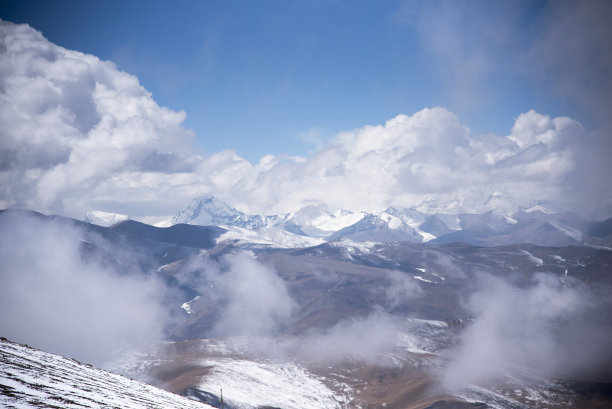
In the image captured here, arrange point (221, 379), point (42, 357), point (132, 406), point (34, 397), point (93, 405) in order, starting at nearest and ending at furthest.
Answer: point (34, 397), point (93, 405), point (132, 406), point (42, 357), point (221, 379)

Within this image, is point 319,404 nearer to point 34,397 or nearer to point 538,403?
point 538,403

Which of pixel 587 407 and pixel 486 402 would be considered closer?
pixel 486 402

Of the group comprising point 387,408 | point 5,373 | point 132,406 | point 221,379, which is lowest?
point 387,408

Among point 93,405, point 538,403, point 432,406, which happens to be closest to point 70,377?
point 93,405

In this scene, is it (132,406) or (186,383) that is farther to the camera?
(186,383)

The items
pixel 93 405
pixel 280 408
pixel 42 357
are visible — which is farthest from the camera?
pixel 280 408

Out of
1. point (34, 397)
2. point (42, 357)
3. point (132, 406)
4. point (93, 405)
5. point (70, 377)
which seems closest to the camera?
point (34, 397)

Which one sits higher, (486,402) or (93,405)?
(93,405)

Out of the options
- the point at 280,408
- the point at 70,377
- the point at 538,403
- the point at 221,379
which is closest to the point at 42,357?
the point at 70,377

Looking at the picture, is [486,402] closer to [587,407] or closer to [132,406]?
[587,407]
